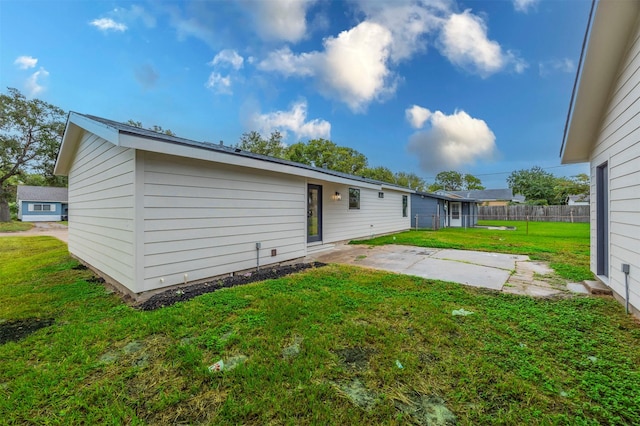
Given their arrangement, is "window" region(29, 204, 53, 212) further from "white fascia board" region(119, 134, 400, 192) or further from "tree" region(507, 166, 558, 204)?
"tree" region(507, 166, 558, 204)

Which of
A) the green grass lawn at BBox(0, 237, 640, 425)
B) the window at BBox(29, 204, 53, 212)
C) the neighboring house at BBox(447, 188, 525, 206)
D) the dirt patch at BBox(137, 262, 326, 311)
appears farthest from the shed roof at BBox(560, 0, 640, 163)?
the window at BBox(29, 204, 53, 212)

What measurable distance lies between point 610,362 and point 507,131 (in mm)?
27122

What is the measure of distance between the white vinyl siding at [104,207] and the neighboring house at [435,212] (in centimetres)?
1506

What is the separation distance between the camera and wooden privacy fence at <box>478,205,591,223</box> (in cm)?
2305

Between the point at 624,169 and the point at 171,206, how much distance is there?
619 cm

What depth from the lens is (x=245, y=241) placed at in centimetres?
512

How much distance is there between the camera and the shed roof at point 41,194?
86.8 ft

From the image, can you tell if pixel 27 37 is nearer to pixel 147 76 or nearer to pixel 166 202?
pixel 147 76

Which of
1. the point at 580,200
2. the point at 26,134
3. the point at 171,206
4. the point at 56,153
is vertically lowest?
the point at 171,206

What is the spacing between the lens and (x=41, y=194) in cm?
2720

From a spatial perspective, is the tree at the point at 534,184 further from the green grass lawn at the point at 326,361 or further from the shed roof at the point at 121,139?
the shed roof at the point at 121,139

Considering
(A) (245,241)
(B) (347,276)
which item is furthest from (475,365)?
(A) (245,241)

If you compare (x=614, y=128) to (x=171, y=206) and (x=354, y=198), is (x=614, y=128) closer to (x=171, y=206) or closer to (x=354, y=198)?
(x=171, y=206)

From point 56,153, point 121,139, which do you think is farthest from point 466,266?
point 56,153
